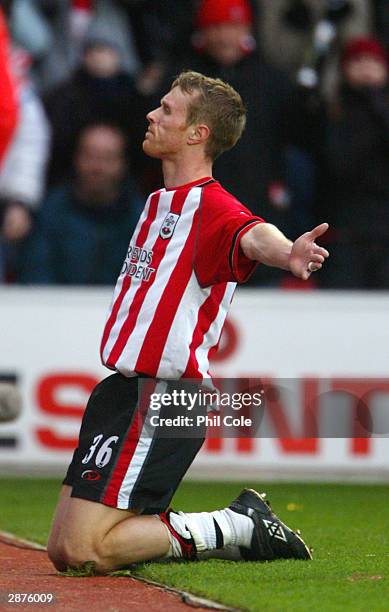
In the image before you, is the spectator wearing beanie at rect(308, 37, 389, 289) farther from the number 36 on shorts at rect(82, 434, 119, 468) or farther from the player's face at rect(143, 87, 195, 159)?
the number 36 on shorts at rect(82, 434, 119, 468)

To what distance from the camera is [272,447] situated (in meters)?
9.74

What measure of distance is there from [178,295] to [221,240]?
0.31 metres

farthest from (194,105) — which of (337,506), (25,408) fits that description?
(25,408)

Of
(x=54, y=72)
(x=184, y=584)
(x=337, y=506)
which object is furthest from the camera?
(x=54, y=72)

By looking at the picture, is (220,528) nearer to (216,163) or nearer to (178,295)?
(178,295)

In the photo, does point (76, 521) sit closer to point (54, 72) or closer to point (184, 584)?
point (184, 584)

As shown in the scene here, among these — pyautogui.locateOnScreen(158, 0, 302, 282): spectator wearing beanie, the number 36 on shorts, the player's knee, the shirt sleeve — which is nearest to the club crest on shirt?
the shirt sleeve

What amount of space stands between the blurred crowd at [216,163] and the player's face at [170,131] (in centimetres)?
406

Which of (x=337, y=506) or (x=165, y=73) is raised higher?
(x=165, y=73)

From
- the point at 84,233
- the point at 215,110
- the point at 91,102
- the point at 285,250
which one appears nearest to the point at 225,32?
the point at 91,102

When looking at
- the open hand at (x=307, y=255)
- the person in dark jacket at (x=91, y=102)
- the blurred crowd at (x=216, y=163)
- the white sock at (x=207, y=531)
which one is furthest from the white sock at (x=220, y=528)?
the person in dark jacket at (x=91, y=102)

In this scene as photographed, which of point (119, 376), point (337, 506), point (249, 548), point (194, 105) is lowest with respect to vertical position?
point (337, 506)

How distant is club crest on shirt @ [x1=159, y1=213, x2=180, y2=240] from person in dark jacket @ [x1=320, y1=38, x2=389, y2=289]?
4.88m

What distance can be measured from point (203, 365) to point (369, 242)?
5.03 metres
